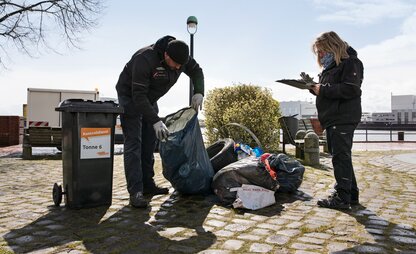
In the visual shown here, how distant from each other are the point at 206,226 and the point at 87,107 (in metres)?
1.71

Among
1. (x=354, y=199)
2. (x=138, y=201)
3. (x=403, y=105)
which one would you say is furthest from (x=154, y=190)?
(x=403, y=105)

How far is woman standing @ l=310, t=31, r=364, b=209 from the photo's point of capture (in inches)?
138

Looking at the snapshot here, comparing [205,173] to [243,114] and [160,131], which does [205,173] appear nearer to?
[160,131]

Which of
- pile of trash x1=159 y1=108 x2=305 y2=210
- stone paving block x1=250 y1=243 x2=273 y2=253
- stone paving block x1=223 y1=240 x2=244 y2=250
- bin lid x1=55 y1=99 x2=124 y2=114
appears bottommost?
stone paving block x1=250 y1=243 x2=273 y2=253

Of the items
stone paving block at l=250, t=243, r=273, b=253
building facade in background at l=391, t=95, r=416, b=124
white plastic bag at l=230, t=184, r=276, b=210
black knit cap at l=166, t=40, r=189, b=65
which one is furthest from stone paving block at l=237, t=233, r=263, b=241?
building facade in background at l=391, t=95, r=416, b=124

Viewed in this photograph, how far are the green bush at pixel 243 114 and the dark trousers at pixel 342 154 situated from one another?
411 cm

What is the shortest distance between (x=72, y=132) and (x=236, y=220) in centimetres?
187

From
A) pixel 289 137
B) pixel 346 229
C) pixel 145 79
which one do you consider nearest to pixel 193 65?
pixel 145 79

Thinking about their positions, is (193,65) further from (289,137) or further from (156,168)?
(289,137)

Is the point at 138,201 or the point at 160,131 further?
the point at 138,201

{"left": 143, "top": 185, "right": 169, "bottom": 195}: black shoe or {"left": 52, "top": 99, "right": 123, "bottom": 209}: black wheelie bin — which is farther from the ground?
{"left": 52, "top": 99, "right": 123, "bottom": 209}: black wheelie bin

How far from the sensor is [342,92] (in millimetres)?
3477

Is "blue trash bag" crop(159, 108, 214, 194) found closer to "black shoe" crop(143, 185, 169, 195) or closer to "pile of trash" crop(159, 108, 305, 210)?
"pile of trash" crop(159, 108, 305, 210)

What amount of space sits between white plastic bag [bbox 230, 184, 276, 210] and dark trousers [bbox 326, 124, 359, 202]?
2.48 ft
